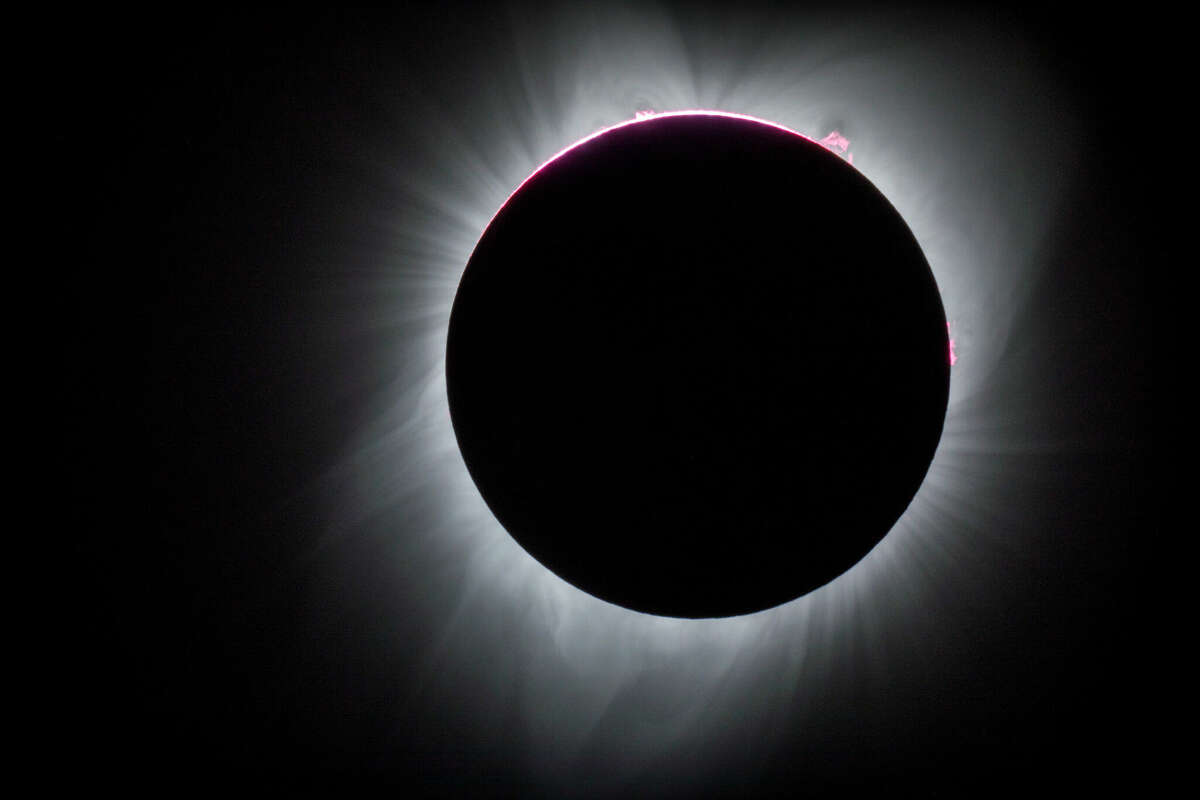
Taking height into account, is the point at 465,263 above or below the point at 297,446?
above

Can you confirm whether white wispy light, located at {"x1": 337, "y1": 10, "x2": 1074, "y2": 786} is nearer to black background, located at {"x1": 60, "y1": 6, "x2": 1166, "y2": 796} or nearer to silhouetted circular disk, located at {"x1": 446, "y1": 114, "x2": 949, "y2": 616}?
black background, located at {"x1": 60, "y1": 6, "x2": 1166, "y2": 796}

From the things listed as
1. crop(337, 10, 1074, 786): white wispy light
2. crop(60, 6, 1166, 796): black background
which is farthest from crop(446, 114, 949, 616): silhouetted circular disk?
crop(60, 6, 1166, 796): black background

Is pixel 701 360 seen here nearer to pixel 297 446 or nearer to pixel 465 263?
pixel 465 263

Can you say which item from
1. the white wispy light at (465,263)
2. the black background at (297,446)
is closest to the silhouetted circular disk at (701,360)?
the white wispy light at (465,263)

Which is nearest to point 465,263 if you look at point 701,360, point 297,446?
point 297,446

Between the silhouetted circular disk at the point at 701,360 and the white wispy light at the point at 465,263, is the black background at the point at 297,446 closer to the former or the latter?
the white wispy light at the point at 465,263

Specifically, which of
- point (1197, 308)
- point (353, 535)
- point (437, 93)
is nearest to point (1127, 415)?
point (1197, 308)
